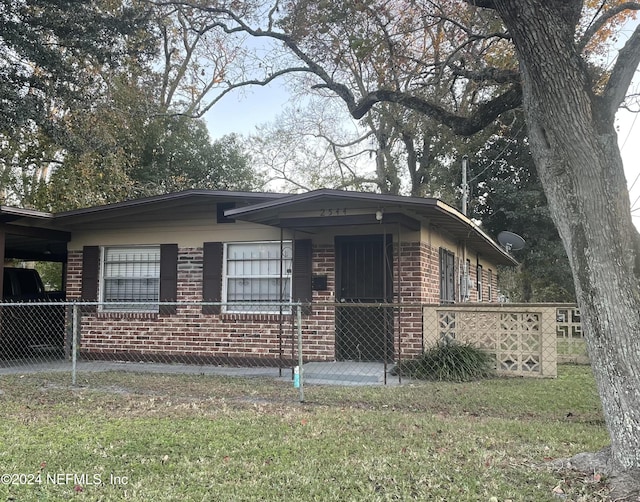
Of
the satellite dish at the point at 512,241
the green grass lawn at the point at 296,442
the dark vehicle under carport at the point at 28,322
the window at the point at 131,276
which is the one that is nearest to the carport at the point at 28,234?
the dark vehicle under carport at the point at 28,322

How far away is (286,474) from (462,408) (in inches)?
116

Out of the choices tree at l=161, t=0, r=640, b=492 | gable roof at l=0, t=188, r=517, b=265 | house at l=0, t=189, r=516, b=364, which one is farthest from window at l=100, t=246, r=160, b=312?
tree at l=161, t=0, r=640, b=492

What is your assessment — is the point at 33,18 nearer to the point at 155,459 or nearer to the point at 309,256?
the point at 309,256

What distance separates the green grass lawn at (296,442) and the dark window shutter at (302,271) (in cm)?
264

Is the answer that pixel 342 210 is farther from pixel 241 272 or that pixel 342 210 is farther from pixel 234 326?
pixel 234 326

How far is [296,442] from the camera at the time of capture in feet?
15.9

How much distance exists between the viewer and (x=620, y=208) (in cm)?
402

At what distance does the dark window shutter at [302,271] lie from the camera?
396 inches

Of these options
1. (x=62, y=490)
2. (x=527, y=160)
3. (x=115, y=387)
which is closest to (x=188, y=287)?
(x=115, y=387)

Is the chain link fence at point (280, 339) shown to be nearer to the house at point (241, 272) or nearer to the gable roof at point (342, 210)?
the house at point (241, 272)

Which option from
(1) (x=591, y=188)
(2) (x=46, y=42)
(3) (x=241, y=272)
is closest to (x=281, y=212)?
(3) (x=241, y=272)

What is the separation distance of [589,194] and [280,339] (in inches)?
237

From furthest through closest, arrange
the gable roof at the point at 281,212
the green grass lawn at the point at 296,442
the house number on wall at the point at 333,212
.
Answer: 1. the house number on wall at the point at 333,212
2. the gable roof at the point at 281,212
3. the green grass lawn at the point at 296,442

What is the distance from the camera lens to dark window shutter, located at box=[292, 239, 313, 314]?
1005cm
